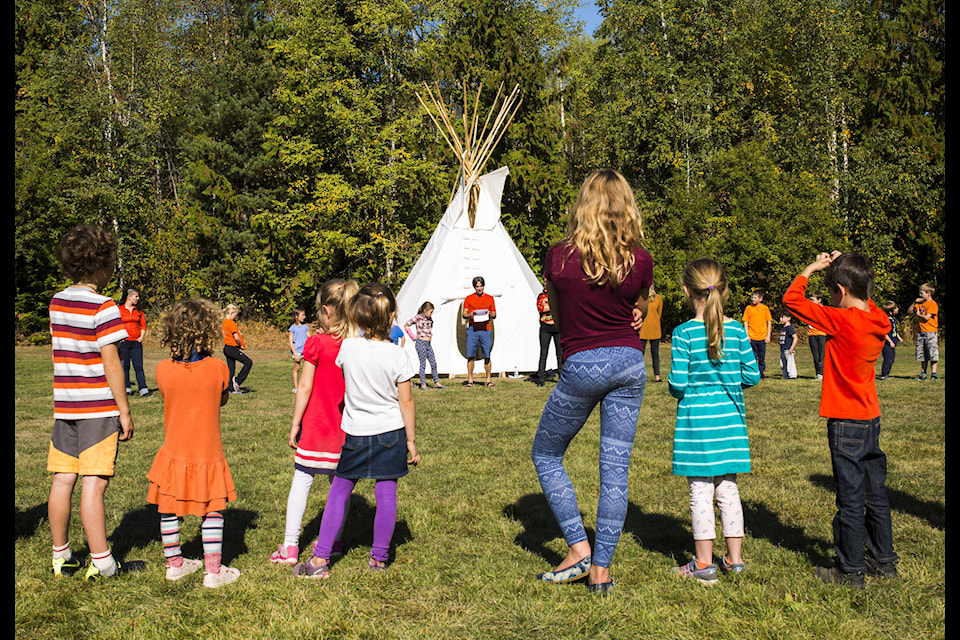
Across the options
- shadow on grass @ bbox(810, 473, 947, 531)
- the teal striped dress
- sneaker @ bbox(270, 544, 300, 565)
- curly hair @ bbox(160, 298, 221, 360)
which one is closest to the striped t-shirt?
curly hair @ bbox(160, 298, 221, 360)

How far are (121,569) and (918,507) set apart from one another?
4.91 m

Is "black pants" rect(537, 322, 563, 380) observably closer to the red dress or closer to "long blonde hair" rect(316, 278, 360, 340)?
"long blonde hair" rect(316, 278, 360, 340)

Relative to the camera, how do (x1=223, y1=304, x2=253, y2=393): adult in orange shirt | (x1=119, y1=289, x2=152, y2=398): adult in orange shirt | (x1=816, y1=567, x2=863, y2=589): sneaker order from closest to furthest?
(x1=816, y1=567, x2=863, y2=589): sneaker < (x1=119, y1=289, x2=152, y2=398): adult in orange shirt < (x1=223, y1=304, x2=253, y2=393): adult in orange shirt

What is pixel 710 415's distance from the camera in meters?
3.78

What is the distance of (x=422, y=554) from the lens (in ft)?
13.9

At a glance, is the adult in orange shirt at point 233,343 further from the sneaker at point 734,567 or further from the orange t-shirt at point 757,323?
the sneaker at point 734,567

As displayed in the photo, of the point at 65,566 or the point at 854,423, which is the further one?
the point at 65,566

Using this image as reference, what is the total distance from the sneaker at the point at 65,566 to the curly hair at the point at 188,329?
122cm

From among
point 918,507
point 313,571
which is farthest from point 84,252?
point 918,507

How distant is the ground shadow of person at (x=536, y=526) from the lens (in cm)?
427

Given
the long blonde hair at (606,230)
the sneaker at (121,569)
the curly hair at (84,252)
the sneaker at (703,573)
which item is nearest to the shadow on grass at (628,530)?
the sneaker at (703,573)

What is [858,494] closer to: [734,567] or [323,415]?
[734,567]

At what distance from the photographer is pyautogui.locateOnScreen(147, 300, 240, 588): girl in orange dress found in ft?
12.1

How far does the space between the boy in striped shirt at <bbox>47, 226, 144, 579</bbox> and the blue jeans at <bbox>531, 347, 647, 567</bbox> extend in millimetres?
2122
